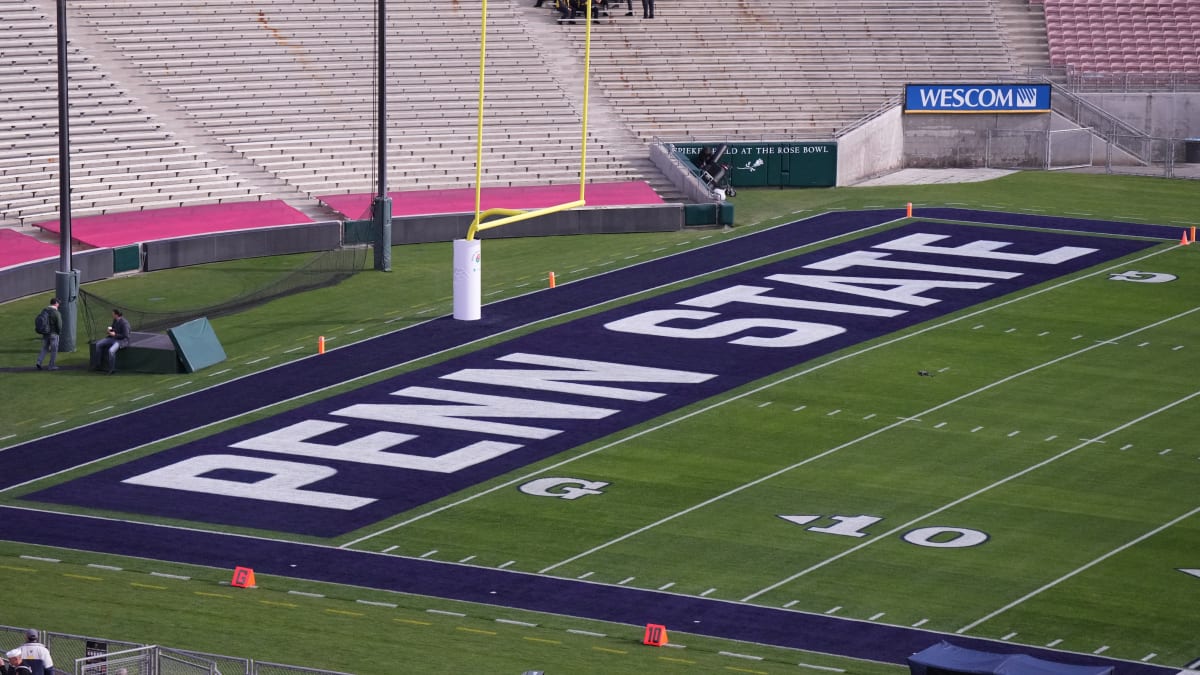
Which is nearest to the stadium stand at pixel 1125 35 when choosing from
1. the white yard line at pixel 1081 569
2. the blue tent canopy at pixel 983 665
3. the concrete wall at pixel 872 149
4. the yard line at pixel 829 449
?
the concrete wall at pixel 872 149

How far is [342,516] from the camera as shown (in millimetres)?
31891

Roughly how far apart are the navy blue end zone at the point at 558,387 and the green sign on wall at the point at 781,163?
7.34 meters

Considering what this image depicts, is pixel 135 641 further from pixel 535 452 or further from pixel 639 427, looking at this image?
pixel 639 427

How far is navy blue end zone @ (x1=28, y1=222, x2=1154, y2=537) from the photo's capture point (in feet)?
108

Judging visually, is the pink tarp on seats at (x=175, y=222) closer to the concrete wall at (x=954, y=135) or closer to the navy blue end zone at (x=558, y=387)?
the navy blue end zone at (x=558, y=387)

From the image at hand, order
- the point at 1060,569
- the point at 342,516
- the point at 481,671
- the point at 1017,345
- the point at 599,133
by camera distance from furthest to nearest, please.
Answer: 1. the point at 599,133
2. the point at 1017,345
3. the point at 342,516
4. the point at 1060,569
5. the point at 481,671

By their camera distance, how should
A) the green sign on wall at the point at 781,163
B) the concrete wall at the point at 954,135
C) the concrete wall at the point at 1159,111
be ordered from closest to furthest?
the green sign on wall at the point at 781,163 < the concrete wall at the point at 954,135 < the concrete wall at the point at 1159,111

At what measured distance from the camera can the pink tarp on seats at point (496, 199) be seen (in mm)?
52281

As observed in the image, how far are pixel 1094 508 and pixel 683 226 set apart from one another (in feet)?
75.5

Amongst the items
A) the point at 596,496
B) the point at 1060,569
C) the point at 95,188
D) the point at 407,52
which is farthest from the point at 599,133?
the point at 1060,569

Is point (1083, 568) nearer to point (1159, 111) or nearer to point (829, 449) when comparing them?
point (829, 449)

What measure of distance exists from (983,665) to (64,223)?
2456 centimetres

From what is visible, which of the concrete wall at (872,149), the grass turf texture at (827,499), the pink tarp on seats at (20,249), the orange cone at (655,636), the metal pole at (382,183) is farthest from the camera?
the concrete wall at (872,149)

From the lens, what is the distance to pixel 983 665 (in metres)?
22.6
